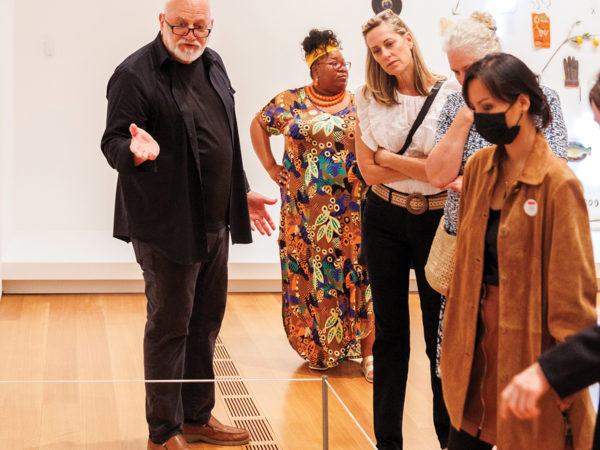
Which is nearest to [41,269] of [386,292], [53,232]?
[53,232]

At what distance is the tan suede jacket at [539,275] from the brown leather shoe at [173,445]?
156 centimetres

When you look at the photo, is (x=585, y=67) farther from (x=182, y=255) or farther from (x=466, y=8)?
(x=182, y=255)

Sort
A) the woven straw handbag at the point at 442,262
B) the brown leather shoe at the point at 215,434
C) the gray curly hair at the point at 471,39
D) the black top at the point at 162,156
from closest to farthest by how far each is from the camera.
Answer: the woven straw handbag at the point at 442,262 < the gray curly hair at the point at 471,39 < the black top at the point at 162,156 < the brown leather shoe at the point at 215,434

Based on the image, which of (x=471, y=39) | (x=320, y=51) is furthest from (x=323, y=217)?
(x=471, y=39)

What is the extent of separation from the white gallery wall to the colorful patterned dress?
197cm

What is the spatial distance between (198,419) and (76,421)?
521 mm

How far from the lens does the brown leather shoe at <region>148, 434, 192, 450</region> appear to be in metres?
3.26

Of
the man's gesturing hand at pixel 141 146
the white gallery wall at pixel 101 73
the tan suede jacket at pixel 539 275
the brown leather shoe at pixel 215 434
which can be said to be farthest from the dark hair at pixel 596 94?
the white gallery wall at pixel 101 73

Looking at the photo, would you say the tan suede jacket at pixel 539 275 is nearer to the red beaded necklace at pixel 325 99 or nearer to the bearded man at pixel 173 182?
the bearded man at pixel 173 182

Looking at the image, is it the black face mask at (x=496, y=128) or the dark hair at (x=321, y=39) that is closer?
the black face mask at (x=496, y=128)

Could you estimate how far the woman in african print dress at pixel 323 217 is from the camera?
4523 mm

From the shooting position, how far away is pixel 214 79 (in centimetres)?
335

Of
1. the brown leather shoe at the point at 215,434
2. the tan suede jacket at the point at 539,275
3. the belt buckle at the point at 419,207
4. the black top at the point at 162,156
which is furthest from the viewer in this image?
the brown leather shoe at the point at 215,434

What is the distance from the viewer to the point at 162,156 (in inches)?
125
